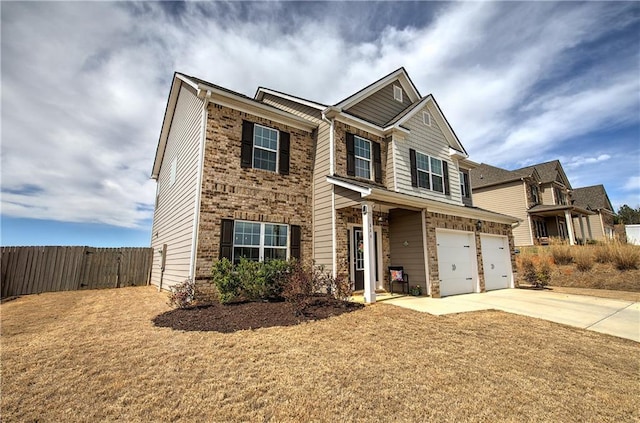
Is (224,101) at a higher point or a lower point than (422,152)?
higher

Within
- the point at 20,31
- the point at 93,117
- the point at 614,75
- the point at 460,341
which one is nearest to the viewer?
the point at 460,341

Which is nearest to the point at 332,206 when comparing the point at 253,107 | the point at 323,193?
the point at 323,193

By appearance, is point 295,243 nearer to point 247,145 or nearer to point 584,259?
point 247,145

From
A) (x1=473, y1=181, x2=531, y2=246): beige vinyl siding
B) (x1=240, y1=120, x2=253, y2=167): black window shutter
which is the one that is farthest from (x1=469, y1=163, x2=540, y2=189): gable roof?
(x1=240, y1=120, x2=253, y2=167): black window shutter

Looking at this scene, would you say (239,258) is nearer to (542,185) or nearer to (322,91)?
(322,91)

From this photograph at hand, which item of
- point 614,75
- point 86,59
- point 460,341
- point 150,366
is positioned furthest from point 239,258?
point 614,75

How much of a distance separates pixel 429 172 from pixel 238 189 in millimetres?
8471

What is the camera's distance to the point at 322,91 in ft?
52.5

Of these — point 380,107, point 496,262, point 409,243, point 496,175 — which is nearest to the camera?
point 409,243

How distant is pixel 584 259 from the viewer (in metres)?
13.9

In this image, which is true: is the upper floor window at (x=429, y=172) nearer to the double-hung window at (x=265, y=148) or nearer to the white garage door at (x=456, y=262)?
the white garage door at (x=456, y=262)

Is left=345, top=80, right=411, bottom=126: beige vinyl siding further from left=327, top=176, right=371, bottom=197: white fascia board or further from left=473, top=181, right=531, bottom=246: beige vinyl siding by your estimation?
left=473, top=181, right=531, bottom=246: beige vinyl siding

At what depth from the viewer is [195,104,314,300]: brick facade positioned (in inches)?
323

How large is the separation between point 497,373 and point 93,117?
1626 cm
